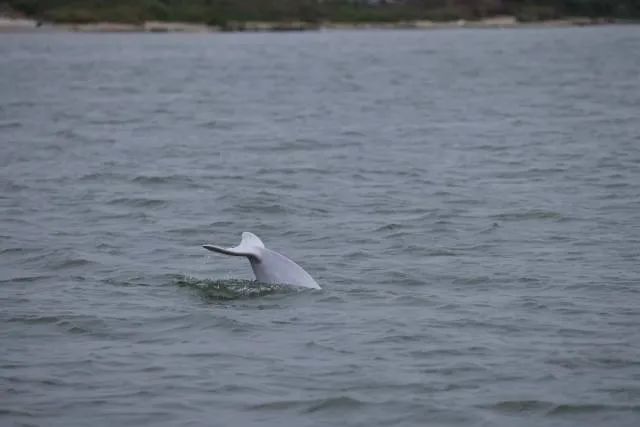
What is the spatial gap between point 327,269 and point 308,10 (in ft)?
400

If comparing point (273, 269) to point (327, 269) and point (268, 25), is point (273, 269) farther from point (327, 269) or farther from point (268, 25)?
point (268, 25)

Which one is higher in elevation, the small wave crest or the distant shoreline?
the small wave crest

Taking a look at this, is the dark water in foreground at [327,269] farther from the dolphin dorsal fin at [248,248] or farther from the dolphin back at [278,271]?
the dolphin dorsal fin at [248,248]

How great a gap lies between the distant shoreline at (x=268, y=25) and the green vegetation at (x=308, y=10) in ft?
1.79

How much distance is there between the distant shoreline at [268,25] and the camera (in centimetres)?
12306

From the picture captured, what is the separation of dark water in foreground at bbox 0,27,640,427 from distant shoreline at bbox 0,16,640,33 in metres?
81.7

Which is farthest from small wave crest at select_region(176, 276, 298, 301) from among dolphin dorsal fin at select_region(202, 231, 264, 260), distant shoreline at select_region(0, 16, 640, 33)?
distant shoreline at select_region(0, 16, 640, 33)

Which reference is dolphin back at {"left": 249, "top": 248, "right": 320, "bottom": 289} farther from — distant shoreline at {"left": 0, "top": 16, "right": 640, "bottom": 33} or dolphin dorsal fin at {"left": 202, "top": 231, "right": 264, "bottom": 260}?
distant shoreline at {"left": 0, "top": 16, "right": 640, "bottom": 33}

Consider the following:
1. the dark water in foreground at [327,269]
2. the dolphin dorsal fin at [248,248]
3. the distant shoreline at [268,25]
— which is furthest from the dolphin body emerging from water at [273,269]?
the distant shoreline at [268,25]

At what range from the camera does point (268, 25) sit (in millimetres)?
137000

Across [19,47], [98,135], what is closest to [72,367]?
[98,135]

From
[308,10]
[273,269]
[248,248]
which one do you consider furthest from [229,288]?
[308,10]

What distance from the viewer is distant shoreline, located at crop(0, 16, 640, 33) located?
123 metres

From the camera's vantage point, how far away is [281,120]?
4300 centimetres
